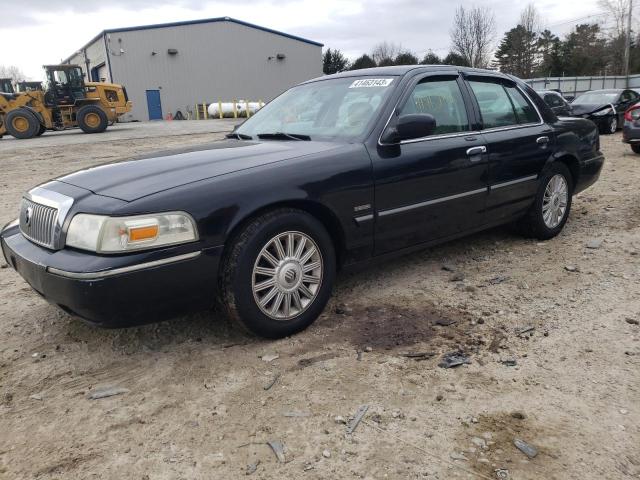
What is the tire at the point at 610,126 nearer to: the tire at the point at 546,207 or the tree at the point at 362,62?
the tire at the point at 546,207

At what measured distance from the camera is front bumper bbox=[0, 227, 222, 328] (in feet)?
8.20

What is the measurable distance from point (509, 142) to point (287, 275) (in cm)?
240

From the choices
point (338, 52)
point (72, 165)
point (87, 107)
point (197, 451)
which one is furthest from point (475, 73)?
point (338, 52)

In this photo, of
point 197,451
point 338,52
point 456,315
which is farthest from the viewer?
point 338,52

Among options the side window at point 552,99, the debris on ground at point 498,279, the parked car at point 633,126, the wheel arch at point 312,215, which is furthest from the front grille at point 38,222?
the side window at point 552,99

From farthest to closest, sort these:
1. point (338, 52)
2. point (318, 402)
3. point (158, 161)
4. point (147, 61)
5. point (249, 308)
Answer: point (338, 52), point (147, 61), point (158, 161), point (249, 308), point (318, 402)

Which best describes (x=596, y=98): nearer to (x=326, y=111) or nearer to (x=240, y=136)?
(x=326, y=111)

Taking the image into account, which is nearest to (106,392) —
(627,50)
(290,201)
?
(290,201)

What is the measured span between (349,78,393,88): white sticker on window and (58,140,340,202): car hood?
71 cm

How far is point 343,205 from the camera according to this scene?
127 inches

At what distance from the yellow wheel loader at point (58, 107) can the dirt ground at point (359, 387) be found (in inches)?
708

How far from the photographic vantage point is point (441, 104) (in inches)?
156

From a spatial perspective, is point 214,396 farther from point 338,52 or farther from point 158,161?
point 338,52

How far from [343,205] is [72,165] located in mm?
10505
